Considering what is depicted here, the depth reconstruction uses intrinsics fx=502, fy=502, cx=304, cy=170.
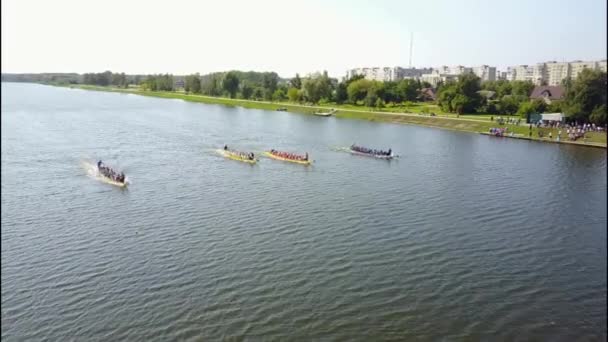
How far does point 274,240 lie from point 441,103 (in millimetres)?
63132

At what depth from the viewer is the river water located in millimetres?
15242

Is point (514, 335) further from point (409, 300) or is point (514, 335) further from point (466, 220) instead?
point (466, 220)

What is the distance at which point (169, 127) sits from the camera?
6450cm

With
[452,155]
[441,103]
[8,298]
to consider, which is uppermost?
[441,103]

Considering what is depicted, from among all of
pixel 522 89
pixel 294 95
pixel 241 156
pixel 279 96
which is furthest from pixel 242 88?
pixel 241 156

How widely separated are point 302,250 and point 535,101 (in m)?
57.2

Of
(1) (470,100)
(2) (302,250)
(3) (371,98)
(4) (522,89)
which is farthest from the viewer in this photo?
(4) (522,89)

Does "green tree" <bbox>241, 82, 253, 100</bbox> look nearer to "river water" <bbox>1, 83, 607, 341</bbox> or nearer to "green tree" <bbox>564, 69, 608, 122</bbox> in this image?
"green tree" <bbox>564, 69, 608, 122</bbox>

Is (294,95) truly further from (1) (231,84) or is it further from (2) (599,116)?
(2) (599,116)

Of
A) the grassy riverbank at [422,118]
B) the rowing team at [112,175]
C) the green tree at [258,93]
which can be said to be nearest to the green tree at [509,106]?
the grassy riverbank at [422,118]

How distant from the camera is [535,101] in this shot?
2638 inches

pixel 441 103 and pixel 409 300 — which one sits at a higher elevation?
pixel 441 103

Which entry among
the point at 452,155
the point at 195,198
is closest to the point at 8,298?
the point at 195,198

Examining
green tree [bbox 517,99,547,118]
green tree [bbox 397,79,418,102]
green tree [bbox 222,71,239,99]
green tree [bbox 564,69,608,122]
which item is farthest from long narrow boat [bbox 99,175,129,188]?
green tree [bbox 222,71,239,99]
